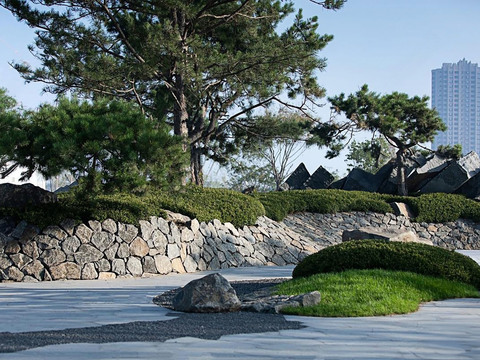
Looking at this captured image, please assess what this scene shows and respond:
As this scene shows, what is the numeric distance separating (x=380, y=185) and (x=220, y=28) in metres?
10.6

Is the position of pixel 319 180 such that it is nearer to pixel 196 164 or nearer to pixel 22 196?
pixel 196 164

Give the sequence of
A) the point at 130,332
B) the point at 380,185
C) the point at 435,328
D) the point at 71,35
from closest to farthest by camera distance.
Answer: the point at 130,332, the point at 435,328, the point at 71,35, the point at 380,185

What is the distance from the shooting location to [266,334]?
476 centimetres

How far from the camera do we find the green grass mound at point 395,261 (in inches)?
319

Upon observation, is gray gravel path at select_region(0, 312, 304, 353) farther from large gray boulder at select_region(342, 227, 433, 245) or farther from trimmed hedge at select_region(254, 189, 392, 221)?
trimmed hedge at select_region(254, 189, 392, 221)

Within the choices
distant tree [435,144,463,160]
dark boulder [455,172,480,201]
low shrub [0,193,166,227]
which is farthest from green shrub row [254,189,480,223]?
low shrub [0,193,166,227]

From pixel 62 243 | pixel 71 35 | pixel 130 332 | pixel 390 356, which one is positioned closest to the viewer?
pixel 390 356

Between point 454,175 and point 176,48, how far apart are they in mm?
13420

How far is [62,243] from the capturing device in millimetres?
10531

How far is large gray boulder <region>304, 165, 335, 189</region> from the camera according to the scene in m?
23.7

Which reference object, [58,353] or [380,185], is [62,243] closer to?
[58,353]

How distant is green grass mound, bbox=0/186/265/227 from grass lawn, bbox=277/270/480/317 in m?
4.59

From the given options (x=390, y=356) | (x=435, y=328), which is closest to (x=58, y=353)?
(x=390, y=356)

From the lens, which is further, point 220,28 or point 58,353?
point 220,28
